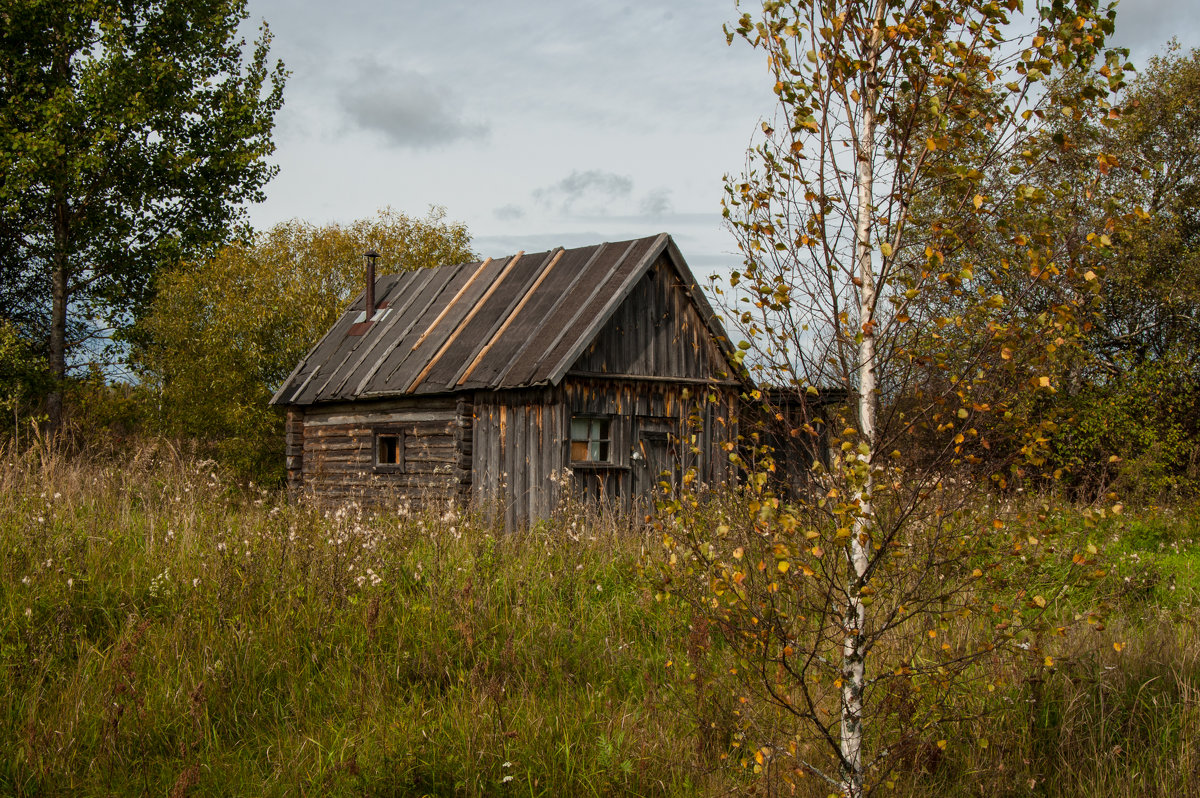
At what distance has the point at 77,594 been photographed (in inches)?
245

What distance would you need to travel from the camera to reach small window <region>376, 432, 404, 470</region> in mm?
16281

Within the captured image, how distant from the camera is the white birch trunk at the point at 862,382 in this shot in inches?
147

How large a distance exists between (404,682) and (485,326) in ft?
35.1

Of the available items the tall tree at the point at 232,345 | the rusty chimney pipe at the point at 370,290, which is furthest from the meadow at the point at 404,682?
the tall tree at the point at 232,345

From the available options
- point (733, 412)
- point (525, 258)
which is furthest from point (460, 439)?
point (733, 412)

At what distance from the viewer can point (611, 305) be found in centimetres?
1423

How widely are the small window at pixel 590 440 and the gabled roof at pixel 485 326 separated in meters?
1.39

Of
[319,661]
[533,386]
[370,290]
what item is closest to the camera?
[319,661]

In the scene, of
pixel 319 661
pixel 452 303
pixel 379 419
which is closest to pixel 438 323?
pixel 452 303

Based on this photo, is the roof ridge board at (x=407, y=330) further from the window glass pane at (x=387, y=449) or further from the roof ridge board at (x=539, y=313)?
the roof ridge board at (x=539, y=313)

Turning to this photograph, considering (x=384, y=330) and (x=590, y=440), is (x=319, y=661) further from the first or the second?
(x=384, y=330)

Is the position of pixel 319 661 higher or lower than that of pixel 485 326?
lower

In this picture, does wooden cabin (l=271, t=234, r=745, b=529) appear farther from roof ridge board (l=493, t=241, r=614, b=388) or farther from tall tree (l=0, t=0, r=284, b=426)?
tall tree (l=0, t=0, r=284, b=426)

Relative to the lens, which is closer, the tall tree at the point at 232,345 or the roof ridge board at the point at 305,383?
the roof ridge board at the point at 305,383
